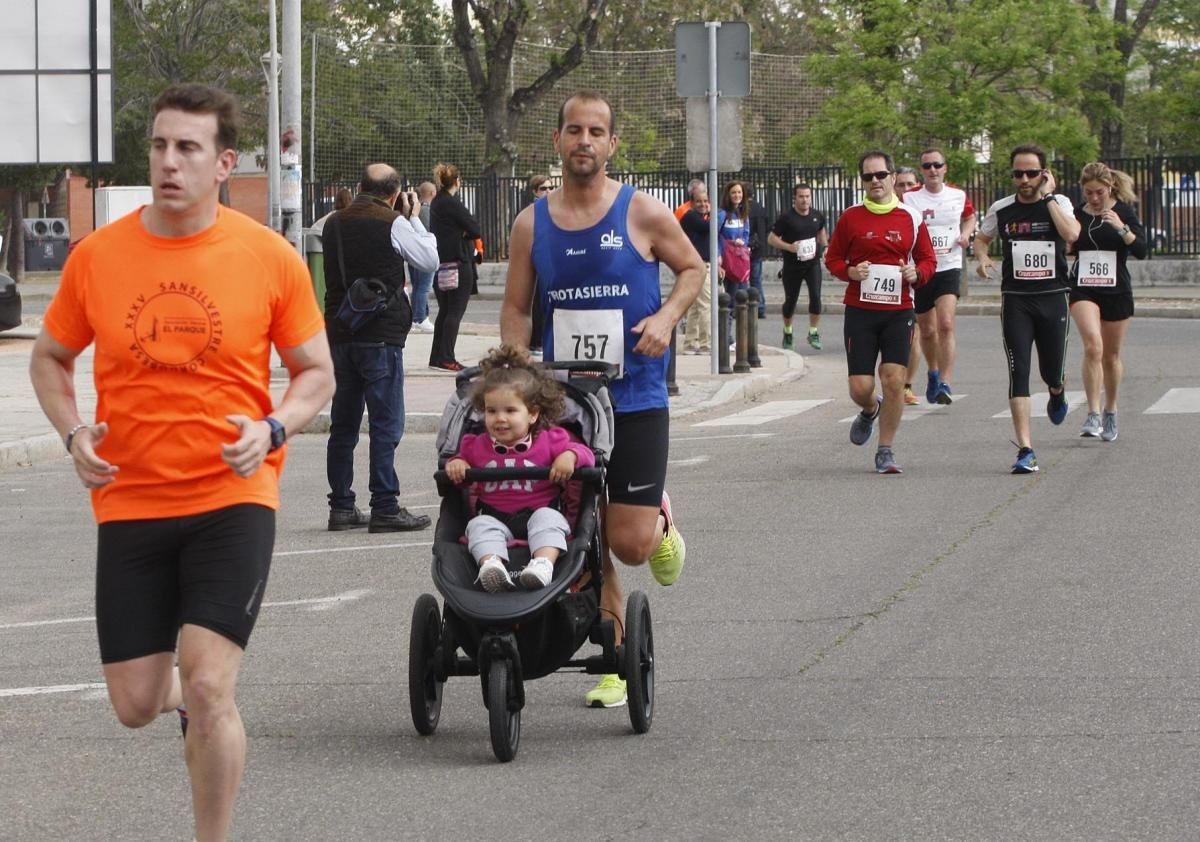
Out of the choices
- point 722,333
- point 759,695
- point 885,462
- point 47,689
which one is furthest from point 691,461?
point 47,689

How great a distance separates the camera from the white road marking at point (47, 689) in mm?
7117

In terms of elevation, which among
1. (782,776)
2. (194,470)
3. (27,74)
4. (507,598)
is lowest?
(782,776)

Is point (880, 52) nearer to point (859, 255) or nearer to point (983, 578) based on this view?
point (859, 255)

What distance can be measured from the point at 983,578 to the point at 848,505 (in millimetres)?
2610

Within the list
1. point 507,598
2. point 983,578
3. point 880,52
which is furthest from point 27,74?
point 507,598

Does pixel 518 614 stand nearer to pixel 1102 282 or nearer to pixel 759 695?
pixel 759 695

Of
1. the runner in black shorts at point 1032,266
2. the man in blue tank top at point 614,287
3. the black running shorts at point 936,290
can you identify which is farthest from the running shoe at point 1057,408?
the man in blue tank top at point 614,287

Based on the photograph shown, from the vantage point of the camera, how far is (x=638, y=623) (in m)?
6.43

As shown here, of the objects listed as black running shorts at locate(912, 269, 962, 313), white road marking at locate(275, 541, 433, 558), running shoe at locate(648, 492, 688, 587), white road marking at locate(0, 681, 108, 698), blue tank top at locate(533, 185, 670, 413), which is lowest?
white road marking at locate(0, 681, 108, 698)

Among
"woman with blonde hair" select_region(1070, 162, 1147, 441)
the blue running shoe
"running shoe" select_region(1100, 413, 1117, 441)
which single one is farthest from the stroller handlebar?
the blue running shoe

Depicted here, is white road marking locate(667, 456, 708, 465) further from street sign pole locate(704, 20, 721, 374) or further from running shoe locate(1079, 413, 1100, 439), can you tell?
street sign pole locate(704, 20, 721, 374)

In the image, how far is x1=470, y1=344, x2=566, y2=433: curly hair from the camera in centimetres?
623

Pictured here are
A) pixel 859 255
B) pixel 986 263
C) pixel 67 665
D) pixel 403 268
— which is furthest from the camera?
pixel 986 263

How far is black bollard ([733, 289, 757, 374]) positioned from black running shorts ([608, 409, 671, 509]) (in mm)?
14106
